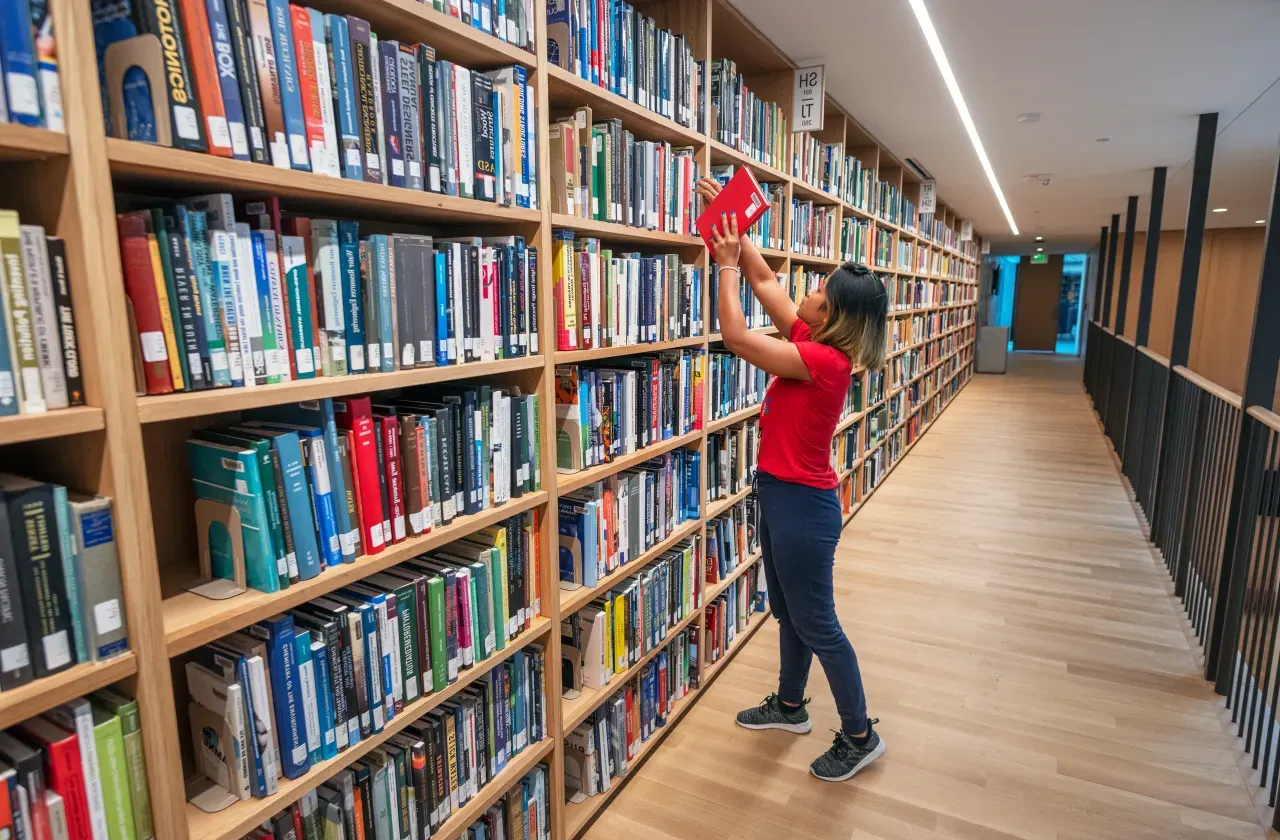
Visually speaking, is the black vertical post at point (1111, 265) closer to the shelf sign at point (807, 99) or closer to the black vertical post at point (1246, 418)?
the black vertical post at point (1246, 418)

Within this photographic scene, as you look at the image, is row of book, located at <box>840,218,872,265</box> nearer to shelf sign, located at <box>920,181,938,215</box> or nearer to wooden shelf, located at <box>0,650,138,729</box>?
shelf sign, located at <box>920,181,938,215</box>

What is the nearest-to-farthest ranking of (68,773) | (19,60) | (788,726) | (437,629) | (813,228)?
(19,60) < (68,773) < (437,629) < (788,726) < (813,228)

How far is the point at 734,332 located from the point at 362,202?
111 centimetres

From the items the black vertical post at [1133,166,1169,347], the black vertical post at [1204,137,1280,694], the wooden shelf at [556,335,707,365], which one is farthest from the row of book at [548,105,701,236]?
the black vertical post at [1133,166,1169,347]

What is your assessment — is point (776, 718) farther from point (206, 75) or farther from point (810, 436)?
point (206, 75)

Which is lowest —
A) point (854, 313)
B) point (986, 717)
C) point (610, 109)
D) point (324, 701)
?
point (986, 717)

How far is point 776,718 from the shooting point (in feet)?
8.59

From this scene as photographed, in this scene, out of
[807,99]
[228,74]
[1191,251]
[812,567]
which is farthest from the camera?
[1191,251]

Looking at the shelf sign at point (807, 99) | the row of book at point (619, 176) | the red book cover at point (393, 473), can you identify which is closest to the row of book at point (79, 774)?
the red book cover at point (393, 473)

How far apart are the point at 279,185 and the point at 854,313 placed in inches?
60.1

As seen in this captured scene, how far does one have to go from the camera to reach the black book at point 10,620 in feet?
2.80

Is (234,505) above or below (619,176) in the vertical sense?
below

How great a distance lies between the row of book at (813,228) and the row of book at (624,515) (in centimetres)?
152

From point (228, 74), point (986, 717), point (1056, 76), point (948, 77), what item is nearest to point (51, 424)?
point (228, 74)
